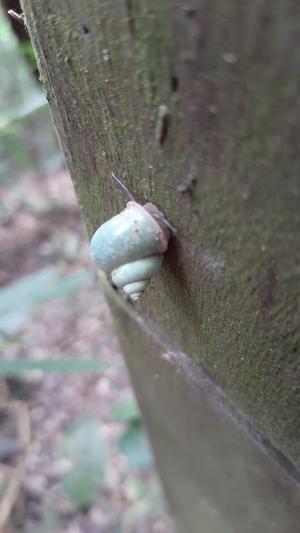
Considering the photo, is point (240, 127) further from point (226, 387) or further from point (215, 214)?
point (226, 387)

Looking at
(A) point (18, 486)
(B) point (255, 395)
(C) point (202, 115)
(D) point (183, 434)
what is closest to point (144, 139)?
(C) point (202, 115)

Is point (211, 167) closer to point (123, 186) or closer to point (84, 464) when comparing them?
point (123, 186)

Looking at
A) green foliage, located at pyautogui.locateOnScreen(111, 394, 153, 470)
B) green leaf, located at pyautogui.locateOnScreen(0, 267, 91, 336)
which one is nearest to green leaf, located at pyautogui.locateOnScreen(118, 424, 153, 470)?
green foliage, located at pyautogui.locateOnScreen(111, 394, 153, 470)

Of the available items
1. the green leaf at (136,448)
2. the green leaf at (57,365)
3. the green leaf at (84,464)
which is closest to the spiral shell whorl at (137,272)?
the green leaf at (57,365)

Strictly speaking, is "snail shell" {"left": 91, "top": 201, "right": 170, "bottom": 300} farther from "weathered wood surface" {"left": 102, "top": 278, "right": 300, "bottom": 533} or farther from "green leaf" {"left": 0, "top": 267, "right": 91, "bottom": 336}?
"green leaf" {"left": 0, "top": 267, "right": 91, "bottom": 336}

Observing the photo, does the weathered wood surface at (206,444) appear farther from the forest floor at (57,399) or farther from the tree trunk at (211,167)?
the forest floor at (57,399)

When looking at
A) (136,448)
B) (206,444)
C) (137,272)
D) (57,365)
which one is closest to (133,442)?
(136,448)
